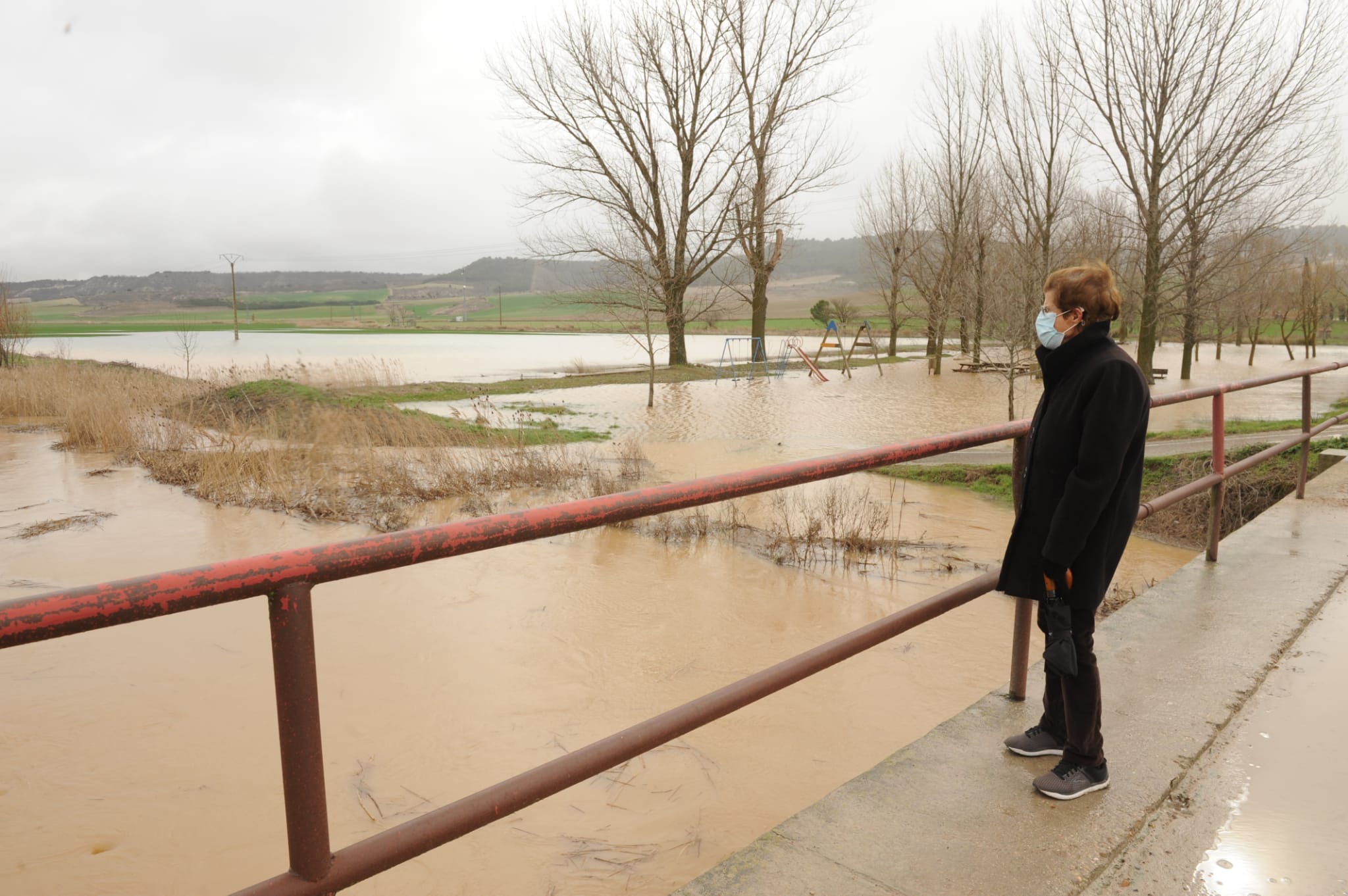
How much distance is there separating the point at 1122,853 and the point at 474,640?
5.75 metres

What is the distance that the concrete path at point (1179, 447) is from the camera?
1183 centimetres

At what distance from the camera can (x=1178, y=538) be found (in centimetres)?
1017

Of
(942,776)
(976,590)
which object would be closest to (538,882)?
(942,776)

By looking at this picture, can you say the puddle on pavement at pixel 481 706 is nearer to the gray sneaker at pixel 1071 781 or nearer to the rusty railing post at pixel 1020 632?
the rusty railing post at pixel 1020 632

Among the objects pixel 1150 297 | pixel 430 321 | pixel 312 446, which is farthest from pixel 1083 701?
pixel 430 321

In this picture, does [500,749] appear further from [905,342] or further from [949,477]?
[905,342]

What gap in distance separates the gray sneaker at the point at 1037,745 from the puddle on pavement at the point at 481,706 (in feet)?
6.75

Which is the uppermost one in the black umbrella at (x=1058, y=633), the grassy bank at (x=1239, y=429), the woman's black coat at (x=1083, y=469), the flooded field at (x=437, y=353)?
the woman's black coat at (x=1083, y=469)

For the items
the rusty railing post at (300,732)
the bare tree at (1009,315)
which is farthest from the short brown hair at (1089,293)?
the bare tree at (1009,315)

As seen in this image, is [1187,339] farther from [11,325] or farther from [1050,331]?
[11,325]

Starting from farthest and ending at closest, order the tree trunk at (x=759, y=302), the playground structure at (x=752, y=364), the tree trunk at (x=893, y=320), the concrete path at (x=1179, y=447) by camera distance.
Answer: the tree trunk at (x=893, y=320)
the tree trunk at (x=759, y=302)
the playground structure at (x=752, y=364)
the concrete path at (x=1179, y=447)

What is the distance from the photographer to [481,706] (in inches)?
244

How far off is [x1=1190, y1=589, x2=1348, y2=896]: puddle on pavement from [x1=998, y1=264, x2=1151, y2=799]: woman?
1.26 ft

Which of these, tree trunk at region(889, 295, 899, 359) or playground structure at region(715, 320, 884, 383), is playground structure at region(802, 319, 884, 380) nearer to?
playground structure at region(715, 320, 884, 383)
